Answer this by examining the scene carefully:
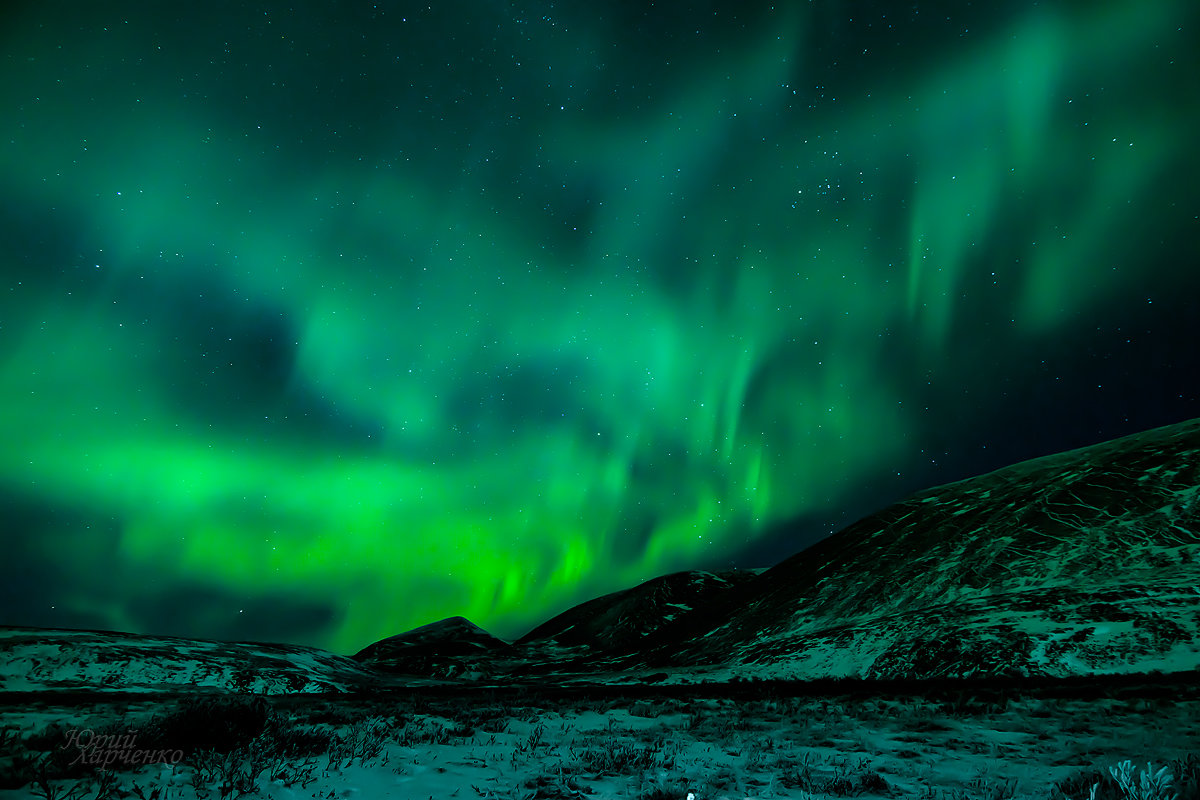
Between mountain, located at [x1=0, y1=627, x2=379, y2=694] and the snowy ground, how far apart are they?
4466 cm

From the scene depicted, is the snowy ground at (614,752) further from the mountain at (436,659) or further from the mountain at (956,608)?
the mountain at (436,659)

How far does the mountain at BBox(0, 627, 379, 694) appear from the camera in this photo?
49678 millimetres

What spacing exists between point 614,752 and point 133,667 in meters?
63.4

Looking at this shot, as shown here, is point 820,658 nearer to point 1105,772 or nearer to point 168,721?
point 1105,772

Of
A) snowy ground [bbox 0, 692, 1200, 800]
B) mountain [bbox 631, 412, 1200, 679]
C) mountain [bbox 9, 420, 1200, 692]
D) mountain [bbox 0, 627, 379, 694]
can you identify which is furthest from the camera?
mountain [bbox 0, 627, 379, 694]

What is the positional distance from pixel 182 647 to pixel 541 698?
211 feet

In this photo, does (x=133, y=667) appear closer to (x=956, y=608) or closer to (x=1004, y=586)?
(x=956, y=608)

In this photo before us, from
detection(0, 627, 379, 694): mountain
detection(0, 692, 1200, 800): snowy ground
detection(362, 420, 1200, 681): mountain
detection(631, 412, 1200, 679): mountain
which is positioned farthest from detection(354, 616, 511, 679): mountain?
detection(0, 692, 1200, 800): snowy ground

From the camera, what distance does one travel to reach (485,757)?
33.0 ft

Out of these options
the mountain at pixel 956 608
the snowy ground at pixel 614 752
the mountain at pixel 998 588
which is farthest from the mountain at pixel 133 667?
the snowy ground at pixel 614 752

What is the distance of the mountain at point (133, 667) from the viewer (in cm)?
4968

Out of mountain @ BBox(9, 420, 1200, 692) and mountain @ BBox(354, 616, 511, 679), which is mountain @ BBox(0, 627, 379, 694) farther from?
mountain @ BBox(354, 616, 511, 679)

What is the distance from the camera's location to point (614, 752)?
34.0 feet

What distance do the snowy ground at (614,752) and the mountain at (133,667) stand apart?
44656mm
